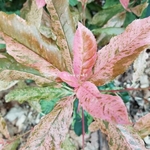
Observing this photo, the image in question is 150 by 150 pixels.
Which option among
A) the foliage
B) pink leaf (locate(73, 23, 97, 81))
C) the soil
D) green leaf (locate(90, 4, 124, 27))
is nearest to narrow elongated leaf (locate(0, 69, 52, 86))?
the foliage

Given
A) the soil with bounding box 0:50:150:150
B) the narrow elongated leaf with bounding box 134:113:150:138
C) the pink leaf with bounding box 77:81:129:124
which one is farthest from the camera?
the soil with bounding box 0:50:150:150

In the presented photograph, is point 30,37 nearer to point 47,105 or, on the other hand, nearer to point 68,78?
point 68,78

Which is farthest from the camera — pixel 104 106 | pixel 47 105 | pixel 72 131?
pixel 72 131

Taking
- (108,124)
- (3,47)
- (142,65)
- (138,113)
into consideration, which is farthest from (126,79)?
(108,124)

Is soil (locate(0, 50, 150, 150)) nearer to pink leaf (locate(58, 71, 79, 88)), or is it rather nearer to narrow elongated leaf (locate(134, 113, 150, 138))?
narrow elongated leaf (locate(134, 113, 150, 138))

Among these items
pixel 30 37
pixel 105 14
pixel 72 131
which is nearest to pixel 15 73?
pixel 30 37
